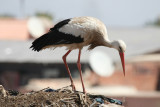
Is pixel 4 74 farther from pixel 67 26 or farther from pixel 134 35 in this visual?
pixel 67 26

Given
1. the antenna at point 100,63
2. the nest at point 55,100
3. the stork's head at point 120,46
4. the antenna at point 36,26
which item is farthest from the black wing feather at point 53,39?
the antenna at point 36,26

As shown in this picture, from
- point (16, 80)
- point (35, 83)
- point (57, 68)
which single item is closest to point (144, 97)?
point (35, 83)

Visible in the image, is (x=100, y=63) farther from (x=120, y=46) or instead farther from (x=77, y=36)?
(x=120, y=46)

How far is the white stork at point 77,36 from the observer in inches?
349

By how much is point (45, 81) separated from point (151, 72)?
344 inches

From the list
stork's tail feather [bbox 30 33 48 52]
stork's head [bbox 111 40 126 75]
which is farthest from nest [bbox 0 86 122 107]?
stork's tail feather [bbox 30 33 48 52]

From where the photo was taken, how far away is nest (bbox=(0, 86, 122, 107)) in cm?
671

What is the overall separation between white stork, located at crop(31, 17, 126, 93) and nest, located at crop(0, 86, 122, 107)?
172 cm

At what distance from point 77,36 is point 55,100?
2.62m

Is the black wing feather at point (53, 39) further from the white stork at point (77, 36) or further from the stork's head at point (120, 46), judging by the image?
the stork's head at point (120, 46)

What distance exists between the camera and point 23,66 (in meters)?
41.1

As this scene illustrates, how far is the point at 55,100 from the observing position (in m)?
6.73

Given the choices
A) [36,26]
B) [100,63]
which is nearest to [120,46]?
[100,63]

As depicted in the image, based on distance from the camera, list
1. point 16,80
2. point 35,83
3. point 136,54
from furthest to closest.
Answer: point 136,54 → point 16,80 → point 35,83
